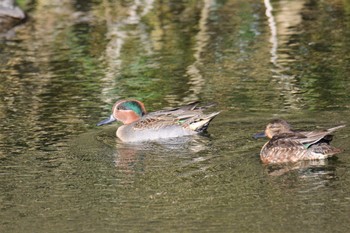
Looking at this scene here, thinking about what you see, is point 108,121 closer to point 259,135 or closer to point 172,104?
point 172,104

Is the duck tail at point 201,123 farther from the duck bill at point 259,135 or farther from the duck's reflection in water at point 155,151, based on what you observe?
the duck bill at point 259,135

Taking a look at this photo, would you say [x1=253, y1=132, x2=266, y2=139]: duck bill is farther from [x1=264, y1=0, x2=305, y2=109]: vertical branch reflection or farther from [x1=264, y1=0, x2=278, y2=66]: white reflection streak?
[x1=264, y1=0, x2=278, y2=66]: white reflection streak

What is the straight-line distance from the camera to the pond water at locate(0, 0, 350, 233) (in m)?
8.84

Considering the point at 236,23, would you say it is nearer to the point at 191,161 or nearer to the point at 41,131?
the point at 41,131

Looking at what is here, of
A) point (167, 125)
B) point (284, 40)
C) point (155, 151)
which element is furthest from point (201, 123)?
point (284, 40)

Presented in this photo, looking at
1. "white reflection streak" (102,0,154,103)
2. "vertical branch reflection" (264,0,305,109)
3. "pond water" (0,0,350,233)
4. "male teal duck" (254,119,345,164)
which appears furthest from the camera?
"white reflection streak" (102,0,154,103)

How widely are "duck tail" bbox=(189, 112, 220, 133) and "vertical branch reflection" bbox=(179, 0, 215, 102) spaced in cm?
161

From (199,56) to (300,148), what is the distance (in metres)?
6.54

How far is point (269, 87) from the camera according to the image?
45.9 ft

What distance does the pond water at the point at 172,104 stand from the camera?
29.0 ft

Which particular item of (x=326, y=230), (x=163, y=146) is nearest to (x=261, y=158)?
(x=163, y=146)

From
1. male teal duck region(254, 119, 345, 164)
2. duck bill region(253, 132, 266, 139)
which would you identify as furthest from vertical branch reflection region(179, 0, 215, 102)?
male teal duck region(254, 119, 345, 164)

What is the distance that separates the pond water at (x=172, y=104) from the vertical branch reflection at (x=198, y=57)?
29 mm

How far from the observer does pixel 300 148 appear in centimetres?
1033
